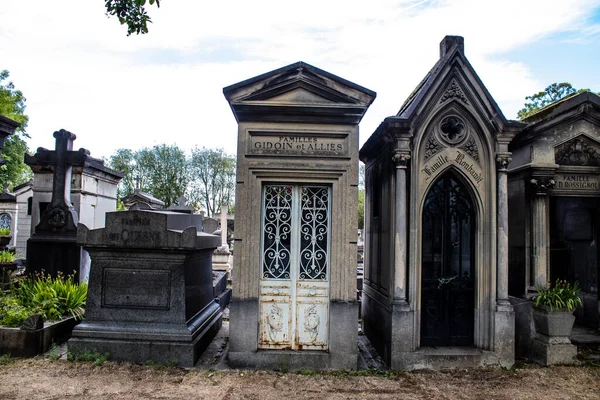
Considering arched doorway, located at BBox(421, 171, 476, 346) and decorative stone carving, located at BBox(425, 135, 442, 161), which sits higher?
decorative stone carving, located at BBox(425, 135, 442, 161)

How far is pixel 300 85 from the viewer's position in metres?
5.71

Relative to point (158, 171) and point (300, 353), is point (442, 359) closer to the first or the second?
point (300, 353)

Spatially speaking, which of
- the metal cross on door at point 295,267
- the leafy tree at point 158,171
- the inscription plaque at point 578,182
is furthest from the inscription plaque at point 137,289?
the leafy tree at point 158,171

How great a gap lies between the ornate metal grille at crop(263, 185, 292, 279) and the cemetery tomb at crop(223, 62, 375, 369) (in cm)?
1

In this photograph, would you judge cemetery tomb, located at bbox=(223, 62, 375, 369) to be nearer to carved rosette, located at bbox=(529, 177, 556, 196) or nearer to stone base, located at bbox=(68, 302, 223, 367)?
stone base, located at bbox=(68, 302, 223, 367)

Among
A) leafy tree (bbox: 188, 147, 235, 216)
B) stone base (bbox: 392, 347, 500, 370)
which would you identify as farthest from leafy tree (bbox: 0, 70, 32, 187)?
stone base (bbox: 392, 347, 500, 370)

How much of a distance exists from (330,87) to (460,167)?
2.28 meters

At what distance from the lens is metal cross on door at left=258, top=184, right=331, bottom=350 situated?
5605 millimetres

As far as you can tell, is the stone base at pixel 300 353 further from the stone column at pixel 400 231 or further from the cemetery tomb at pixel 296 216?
the stone column at pixel 400 231

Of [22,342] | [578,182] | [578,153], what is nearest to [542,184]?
[578,182]

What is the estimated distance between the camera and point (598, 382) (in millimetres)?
5145

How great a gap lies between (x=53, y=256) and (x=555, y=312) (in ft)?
30.5

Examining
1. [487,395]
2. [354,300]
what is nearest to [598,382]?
[487,395]

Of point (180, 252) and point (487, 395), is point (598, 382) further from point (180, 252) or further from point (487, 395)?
point (180, 252)
